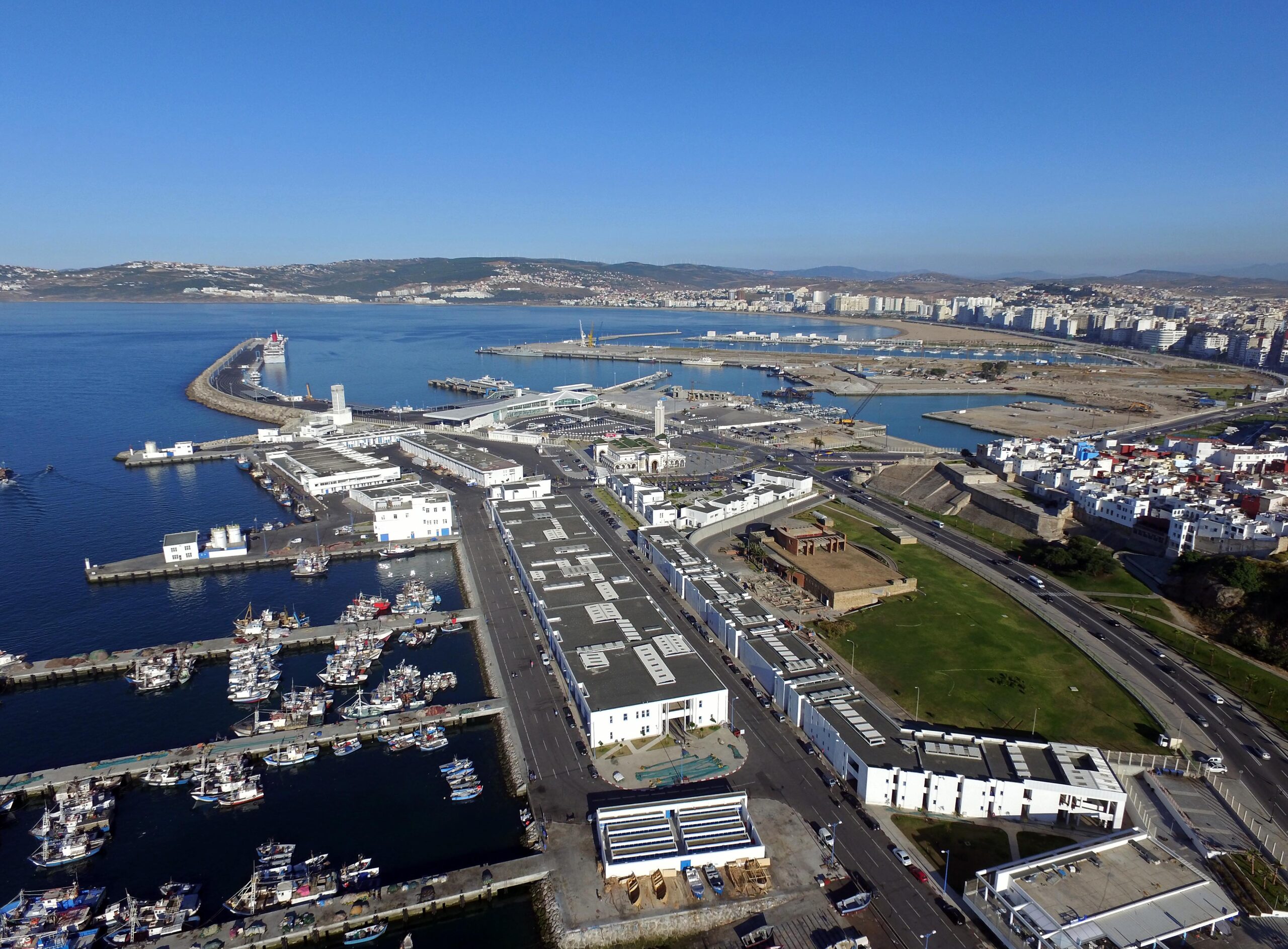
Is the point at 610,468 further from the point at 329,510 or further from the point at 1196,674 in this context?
the point at 1196,674

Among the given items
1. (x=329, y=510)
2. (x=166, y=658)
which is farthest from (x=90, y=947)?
(x=329, y=510)

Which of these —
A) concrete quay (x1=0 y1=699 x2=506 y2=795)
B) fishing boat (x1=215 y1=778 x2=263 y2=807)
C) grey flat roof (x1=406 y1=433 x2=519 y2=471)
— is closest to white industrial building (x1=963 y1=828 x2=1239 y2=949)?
concrete quay (x1=0 y1=699 x2=506 y2=795)

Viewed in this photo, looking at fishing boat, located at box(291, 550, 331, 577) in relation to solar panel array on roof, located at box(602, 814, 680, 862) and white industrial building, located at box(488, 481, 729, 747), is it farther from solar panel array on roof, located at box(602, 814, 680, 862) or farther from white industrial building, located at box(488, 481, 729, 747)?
solar panel array on roof, located at box(602, 814, 680, 862)

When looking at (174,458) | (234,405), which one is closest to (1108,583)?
(174,458)

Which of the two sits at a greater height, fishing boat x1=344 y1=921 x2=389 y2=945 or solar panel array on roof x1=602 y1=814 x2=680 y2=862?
solar panel array on roof x1=602 y1=814 x2=680 y2=862

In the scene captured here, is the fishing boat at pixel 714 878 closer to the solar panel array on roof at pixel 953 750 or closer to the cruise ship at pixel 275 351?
the solar panel array on roof at pixel 953 750
